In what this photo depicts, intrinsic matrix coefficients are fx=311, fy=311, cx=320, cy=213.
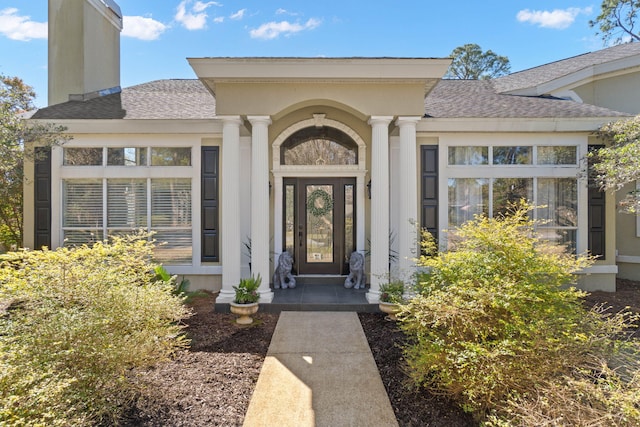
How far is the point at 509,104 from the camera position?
784cm

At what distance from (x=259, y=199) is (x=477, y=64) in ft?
92.5

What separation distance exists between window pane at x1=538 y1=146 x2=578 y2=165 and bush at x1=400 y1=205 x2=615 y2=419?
4.47 m

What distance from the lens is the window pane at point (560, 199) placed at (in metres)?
6.79

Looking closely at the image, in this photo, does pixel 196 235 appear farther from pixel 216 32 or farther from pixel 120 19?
pixel 120 19

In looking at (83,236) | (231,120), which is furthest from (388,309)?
(83,236)

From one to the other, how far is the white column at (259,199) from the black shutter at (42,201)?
4.82 metres

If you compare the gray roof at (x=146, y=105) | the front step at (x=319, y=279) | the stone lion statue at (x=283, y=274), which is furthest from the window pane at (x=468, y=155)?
the gray roof at (x=146, y=105)

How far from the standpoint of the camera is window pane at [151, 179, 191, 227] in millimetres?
6937

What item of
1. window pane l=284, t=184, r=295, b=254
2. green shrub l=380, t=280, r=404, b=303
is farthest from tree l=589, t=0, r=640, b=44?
green shrub l=380, t=280, r=404, b=303

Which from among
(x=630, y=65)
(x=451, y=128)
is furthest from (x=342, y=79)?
(x=630, y=65)

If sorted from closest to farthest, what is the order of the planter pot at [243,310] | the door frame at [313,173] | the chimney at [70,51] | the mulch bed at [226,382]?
the mulch bed at [226,382], the planter pot at [243,310], the door frame at [313,173], the chimney at [70,51]

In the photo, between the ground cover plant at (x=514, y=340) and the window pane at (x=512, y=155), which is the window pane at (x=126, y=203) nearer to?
the ground cover plant at (x=514, y=340)

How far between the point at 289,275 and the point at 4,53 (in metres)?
9.73

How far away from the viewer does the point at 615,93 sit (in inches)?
338
